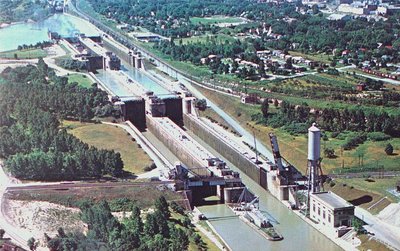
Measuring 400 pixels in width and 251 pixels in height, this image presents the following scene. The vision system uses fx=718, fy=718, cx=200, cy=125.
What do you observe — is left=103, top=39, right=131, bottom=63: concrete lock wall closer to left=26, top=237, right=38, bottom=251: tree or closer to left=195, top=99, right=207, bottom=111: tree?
left=195, top=99, right=207, bottom=111: tree

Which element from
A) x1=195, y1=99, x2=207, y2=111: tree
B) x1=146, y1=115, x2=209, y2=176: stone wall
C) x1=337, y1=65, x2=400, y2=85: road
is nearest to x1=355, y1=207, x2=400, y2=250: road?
x1=146, y1=115, x2=209, y2=176: stone wall

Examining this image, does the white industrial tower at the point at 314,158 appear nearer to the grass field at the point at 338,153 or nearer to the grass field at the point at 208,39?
the grass field at the point at 338,153

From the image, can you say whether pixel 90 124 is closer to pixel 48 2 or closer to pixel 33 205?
pixel 33 205

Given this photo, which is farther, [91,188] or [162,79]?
[162,79]

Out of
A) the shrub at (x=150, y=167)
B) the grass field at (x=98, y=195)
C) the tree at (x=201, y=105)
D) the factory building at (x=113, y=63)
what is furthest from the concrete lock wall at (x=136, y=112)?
the grass field at (x=98, y=195)

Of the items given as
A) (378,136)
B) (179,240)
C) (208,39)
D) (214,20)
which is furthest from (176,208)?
(214,20)

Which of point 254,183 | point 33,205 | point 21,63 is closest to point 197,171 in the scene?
point 254,183

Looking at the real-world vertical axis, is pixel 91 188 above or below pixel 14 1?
below
